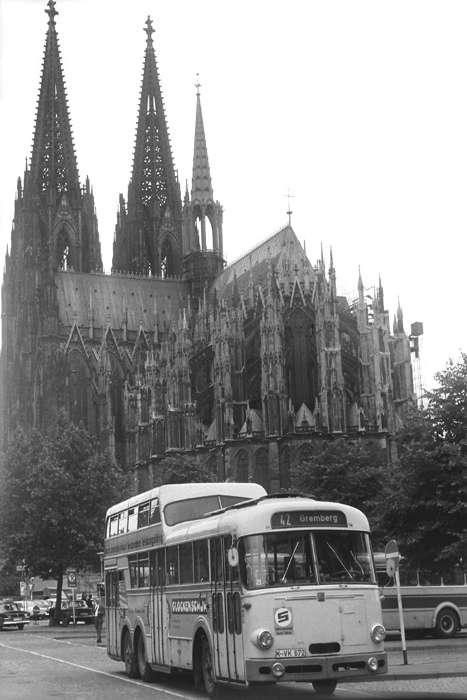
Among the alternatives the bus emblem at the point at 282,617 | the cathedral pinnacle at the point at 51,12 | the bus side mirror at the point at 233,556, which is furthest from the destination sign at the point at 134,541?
the cathedral pinnacle at the point at 51,12

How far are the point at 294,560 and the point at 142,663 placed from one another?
6.42 meters

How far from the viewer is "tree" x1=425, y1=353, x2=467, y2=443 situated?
1276 inches

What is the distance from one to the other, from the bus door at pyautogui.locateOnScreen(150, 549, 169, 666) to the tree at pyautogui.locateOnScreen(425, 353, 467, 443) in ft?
48.0

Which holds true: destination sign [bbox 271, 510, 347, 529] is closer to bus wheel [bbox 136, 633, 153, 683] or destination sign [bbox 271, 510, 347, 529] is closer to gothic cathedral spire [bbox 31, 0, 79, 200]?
bus wheel [bbox 136, 633, 153, 683]

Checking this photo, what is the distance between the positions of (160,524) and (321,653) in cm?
514

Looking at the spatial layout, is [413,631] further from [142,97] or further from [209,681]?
[142,97]

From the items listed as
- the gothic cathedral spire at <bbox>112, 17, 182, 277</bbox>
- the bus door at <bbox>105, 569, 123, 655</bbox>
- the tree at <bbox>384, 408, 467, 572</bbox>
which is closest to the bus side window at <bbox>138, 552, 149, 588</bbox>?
the bus door at <bbox>105, 569, 123, 655</bbox>

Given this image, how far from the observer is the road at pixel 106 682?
646 inches

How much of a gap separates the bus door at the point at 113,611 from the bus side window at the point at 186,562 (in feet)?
15.8

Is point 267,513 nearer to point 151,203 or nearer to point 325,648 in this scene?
point 325,648

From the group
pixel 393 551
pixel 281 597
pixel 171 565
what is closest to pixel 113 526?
pixel 171 565

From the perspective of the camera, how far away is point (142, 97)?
110125 millimetres

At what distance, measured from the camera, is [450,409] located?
32469mm

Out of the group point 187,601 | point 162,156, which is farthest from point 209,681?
point 162,156
